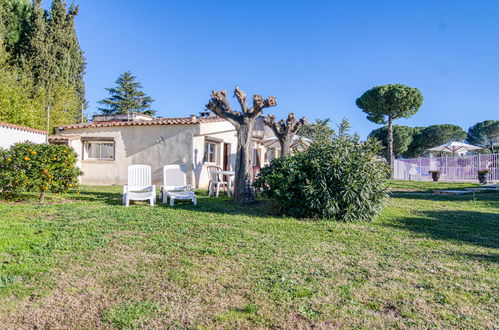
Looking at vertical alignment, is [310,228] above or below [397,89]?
below

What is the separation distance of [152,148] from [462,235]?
43.2 ft

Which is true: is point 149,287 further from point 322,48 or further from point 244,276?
point 322,48

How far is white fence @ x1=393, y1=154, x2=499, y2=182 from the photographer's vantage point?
21609 millimetres

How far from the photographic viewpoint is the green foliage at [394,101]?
88.4ft

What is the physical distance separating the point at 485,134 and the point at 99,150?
43346 mm

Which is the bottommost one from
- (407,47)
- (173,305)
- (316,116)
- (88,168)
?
(173,305)

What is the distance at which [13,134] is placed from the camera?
12.6 metres

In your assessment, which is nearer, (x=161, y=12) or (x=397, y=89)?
(x=161, y=12)

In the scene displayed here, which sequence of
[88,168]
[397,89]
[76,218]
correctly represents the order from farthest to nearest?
[397,89] → [88,168] → [76,218]

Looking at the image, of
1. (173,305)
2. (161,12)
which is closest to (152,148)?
(161,12)

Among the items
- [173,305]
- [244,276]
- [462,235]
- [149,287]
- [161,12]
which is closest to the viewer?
[173,305]

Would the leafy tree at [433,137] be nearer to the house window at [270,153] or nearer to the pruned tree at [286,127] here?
the house window at [270,153]

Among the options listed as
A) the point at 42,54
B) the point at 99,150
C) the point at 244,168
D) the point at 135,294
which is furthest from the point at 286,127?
the point at 42,54

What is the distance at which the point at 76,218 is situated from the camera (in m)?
6.50
